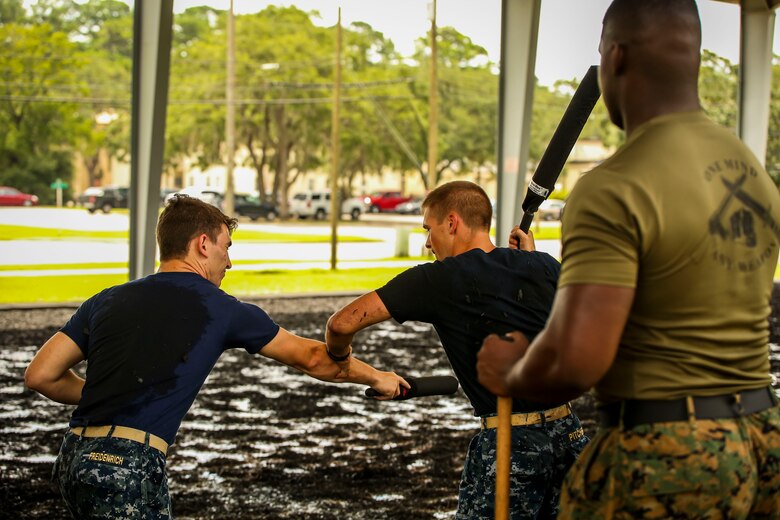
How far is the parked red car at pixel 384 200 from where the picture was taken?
41.0 meters

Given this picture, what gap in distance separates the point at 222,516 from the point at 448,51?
2619cm

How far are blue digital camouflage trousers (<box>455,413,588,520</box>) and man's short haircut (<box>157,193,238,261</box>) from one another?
107cm

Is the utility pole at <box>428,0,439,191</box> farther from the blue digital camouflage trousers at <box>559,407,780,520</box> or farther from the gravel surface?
the blue digital camouflage trousers at <box>559,407,780,520</box>

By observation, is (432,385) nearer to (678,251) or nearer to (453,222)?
(453,222)

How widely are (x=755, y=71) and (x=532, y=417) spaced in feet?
49.7

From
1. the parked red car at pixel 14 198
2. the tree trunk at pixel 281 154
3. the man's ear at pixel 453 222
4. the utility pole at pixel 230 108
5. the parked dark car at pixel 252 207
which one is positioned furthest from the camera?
the parked dark car at pixel 252 207

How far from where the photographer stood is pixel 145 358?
3.04m

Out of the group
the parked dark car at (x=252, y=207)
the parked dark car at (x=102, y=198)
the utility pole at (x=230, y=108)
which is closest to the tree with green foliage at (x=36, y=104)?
the parked dark car at (x=102, y=198)

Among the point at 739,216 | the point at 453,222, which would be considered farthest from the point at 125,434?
the point at 739,216

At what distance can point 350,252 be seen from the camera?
29078 millimetres

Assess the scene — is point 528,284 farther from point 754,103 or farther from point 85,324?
point 754,103

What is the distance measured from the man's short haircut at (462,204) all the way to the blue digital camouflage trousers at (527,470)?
2.25 feet

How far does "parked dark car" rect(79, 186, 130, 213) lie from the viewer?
3062 cm

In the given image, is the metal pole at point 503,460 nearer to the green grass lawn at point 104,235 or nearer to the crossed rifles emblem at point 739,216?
the crossed rifles emblem at point 739,216
